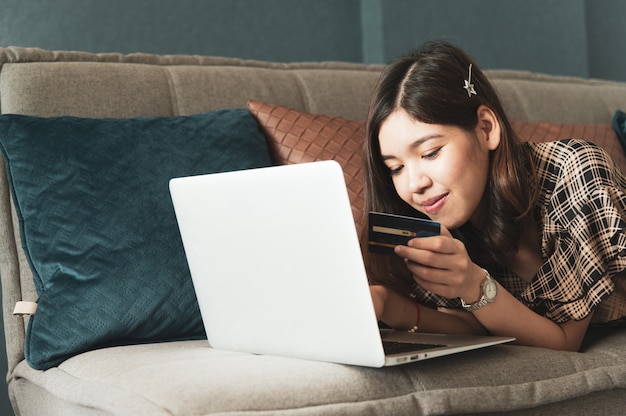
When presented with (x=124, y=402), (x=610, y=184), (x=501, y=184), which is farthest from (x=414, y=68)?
(x=124, y=402)

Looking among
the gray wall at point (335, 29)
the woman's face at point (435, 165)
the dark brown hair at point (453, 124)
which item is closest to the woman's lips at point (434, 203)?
the woman's face at point (435, 165)

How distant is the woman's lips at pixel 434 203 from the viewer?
55.3 inches

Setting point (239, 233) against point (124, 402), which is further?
point (239, 233)

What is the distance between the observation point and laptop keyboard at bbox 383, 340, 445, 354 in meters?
1.10

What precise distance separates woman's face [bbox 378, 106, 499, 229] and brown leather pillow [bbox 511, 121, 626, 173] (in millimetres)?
625

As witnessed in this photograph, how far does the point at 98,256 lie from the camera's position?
144 centimetres

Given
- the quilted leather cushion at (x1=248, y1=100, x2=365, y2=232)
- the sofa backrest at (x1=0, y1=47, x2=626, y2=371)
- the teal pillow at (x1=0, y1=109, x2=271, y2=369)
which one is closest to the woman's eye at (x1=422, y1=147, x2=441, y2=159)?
the quilted leather cushion at (x1=248, y1=100, x2=365, y2=232)

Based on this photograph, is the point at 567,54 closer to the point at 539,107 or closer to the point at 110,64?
the point at 539,107

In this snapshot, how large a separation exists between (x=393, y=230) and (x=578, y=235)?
0.41 meters

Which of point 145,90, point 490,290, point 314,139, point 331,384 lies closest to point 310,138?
point 314,139

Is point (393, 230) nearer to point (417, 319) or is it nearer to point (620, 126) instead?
point (417, 319)

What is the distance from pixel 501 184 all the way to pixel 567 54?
2.27m

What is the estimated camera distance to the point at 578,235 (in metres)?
1.38

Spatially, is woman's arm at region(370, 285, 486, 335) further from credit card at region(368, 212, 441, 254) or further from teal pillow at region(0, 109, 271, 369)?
teal pillow at region(0, 109, 271, 369)
